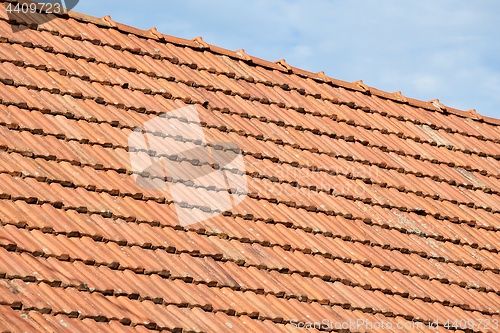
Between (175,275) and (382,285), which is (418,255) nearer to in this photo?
(382,285)

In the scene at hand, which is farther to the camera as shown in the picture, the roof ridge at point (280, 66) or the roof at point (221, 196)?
the roof ridge at point (280, 66)

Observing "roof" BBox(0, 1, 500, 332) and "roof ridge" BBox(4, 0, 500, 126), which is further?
"roof ridge" BBox(4, 0, 500, 126)

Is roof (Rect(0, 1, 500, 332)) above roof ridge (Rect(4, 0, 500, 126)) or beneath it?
beneath

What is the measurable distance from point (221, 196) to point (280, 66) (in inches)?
90.5

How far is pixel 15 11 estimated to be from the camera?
8.03 metres

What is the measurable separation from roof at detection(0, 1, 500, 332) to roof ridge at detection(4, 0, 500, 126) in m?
0.02

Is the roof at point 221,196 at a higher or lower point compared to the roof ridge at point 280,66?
lower

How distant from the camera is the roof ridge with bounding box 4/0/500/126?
28.2 feet

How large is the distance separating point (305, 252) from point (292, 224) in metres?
0.27

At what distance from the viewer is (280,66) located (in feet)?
31.0

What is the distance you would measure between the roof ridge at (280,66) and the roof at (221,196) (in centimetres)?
2

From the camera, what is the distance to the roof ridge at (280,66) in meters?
8.60

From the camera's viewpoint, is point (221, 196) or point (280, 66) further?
point (280, 66)

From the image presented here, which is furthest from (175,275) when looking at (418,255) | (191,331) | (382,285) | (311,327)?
(418,255)
